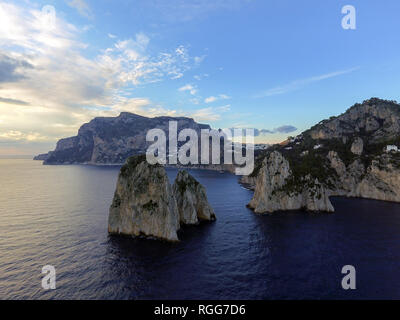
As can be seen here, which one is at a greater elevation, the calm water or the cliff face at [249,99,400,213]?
the cliff face at [249,99,400,213]

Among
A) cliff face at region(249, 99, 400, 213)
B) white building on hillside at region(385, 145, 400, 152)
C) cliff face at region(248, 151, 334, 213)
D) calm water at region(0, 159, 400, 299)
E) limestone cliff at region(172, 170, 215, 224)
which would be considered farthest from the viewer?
white building on hillside at region(385, 145, 400, 152)

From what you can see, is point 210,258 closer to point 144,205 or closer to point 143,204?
point 144,205

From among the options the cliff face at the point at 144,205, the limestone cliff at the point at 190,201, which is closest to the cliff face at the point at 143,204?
the cliff face at the point at 144,205

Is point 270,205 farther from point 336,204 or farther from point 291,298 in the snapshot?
point 291,298

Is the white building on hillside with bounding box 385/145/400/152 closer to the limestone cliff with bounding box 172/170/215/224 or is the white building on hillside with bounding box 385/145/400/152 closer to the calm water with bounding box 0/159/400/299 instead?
the calm water with bounding box 0/159/400/299

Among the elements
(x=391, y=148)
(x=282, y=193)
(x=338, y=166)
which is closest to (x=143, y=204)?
(x=282, y=193)

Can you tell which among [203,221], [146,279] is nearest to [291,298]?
[146,279]

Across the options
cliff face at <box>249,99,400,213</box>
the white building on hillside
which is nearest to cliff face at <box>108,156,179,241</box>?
cliff face at <box>249,99,400,213</box>

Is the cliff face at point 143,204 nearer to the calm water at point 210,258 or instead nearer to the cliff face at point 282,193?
the calm water at point 210,258
